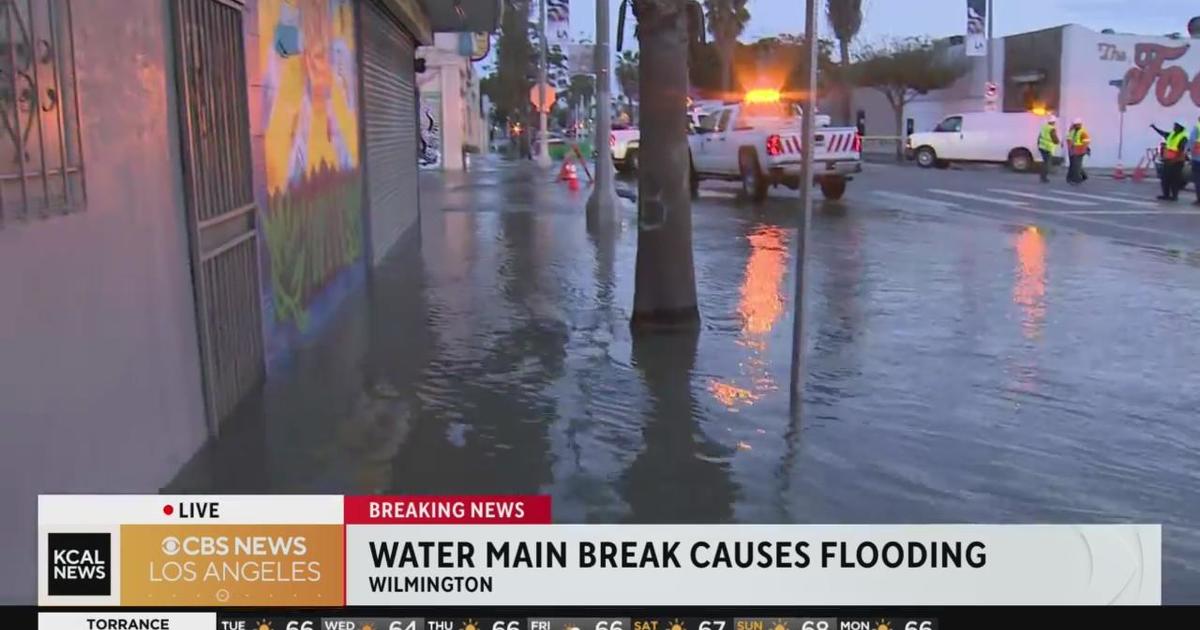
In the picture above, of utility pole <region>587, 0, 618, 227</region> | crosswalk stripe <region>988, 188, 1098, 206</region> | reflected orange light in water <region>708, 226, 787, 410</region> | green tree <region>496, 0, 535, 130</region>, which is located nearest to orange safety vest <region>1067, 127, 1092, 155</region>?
crosswalk stripe <region>988, 188, 1098, 206</region>

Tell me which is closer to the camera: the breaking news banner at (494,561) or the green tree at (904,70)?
the breaking news banner at (494,561)

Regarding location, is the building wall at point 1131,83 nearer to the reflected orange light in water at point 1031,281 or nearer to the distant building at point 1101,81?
the distant building at point 1101,81

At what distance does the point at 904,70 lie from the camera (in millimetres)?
40188

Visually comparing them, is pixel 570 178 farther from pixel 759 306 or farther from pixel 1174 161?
pixel 759 306

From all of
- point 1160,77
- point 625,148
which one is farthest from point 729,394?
point 625,148

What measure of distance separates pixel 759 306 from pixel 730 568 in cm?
591

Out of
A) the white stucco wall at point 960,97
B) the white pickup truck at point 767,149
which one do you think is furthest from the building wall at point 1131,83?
the white pickup truck at point 767,149

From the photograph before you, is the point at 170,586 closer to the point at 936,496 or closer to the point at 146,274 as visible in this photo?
the point at 146,274

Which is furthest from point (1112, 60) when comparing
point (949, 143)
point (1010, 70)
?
point (1010, 70)

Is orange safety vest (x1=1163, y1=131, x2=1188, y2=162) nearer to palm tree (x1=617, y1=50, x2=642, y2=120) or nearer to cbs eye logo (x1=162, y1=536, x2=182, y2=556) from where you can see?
cbs eye logo (x1=162, y1=536, x2=182, y2=556)

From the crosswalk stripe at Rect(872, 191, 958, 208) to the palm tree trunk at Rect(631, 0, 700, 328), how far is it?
11.7 m

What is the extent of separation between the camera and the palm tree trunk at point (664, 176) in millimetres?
7070

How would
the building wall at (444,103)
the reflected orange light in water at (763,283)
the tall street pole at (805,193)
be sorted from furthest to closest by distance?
the building wall at (444,103), the reflected orange light in water at (763,283), the tall street pole at (805,193)

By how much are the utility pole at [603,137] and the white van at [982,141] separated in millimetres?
17078
